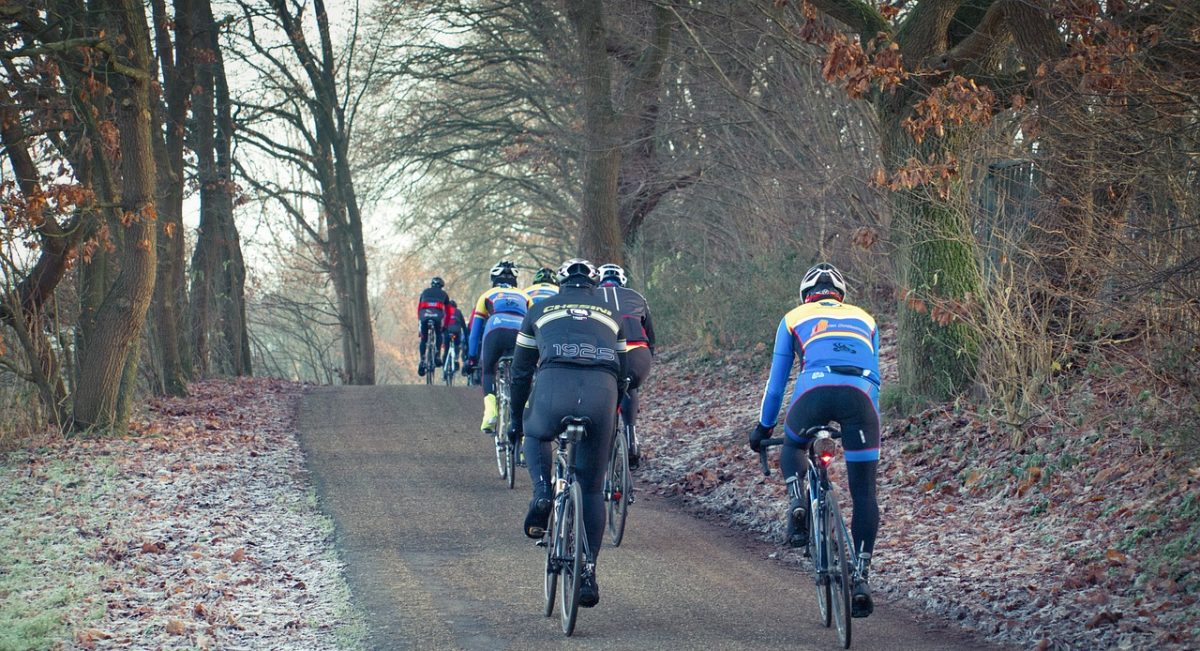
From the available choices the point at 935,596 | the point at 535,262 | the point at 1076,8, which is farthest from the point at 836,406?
the point at 535,262

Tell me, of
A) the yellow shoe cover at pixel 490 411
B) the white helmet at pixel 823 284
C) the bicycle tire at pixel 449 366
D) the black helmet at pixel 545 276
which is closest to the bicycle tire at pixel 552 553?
the white helmet at pixel 823 284

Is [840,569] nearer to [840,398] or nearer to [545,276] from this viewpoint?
[840,398]

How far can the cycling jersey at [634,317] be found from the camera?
10.5 metres

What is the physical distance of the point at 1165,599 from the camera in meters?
7.17

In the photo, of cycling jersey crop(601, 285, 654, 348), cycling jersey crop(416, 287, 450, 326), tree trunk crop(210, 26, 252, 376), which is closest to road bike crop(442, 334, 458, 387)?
cycling jersey crop(416, 287, 450, 326)

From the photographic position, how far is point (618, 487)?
33.7ft

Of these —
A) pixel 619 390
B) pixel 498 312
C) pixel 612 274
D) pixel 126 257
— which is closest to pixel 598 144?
pixel 126 257

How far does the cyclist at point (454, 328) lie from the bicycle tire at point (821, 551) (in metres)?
15.9

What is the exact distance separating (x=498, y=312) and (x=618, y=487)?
306 cm

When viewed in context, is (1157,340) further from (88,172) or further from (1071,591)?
(88,172)

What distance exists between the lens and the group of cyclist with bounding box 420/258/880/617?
7098 mm

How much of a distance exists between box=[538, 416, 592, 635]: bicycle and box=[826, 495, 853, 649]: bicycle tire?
142 centimetres

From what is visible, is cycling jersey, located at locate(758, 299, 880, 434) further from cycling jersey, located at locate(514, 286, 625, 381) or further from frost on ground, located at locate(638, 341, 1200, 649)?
frost on ground, located at locate(638, 341, 1200, 649)

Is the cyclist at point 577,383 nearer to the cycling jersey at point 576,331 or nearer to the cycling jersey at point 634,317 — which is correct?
the cycling jersey at point 576,331
